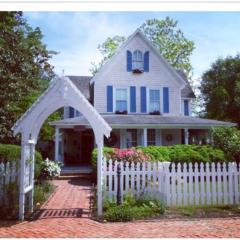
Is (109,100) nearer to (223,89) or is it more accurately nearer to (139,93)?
(139,93)

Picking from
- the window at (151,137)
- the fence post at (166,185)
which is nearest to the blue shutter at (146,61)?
the window at (151,137)

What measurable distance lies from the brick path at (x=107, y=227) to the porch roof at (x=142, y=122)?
37.7ft

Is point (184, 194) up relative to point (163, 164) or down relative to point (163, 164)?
down

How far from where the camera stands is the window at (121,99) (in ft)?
76.9

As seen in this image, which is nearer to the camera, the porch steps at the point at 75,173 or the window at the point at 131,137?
the porch steps at the point at 75,173

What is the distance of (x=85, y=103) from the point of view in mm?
9328

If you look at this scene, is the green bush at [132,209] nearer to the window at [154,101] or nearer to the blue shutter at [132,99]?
the blue shutter at [132,99]

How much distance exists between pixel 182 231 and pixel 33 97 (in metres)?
20.2

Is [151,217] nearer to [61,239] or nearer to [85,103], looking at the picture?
[61,239]

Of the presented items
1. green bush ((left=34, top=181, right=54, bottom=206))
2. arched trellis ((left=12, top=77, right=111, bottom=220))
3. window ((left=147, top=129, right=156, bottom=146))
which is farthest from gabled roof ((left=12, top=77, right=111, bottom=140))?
window ((left=147, top=129, right=156, bottom=146))

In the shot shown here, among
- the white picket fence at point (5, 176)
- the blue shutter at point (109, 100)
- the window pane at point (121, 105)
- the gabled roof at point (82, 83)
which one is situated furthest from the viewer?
the gabled roof at point (82, 83)

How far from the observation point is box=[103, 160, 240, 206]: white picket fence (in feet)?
32.8

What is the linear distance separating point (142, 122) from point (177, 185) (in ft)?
36.8
